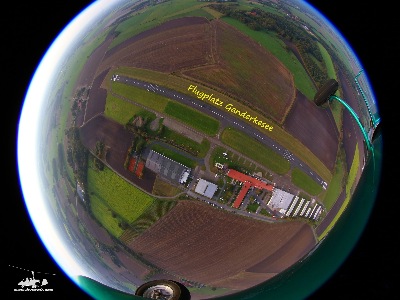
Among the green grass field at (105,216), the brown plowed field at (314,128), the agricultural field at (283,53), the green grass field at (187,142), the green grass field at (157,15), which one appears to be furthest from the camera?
the green grass field at (157,15)

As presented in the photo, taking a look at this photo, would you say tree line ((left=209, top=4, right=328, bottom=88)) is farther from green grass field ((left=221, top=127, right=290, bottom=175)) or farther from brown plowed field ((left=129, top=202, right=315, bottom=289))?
brown plowed field ((left=129, top=202, right=315, bottom=289))

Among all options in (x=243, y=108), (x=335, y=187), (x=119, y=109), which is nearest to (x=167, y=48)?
(x=119, y=109)

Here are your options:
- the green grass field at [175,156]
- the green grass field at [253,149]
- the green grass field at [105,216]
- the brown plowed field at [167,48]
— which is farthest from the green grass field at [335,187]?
the green grass field at [105,216]

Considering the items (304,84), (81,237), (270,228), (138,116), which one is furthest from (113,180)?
(304,84)

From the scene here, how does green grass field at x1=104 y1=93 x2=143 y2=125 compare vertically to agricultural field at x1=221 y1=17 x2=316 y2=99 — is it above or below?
below

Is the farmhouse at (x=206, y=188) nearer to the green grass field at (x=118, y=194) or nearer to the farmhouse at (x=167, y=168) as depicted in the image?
the farmhouse at (x=167, y=168)

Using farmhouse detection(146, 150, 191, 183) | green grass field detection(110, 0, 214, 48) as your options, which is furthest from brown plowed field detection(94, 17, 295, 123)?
farmhouse detection(146, 150, 191, 183)
